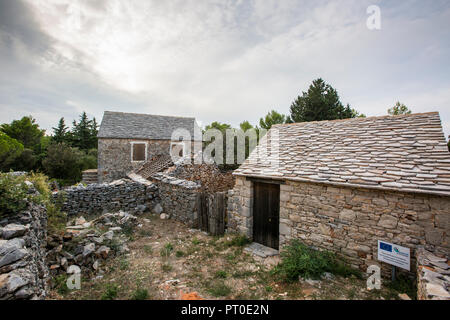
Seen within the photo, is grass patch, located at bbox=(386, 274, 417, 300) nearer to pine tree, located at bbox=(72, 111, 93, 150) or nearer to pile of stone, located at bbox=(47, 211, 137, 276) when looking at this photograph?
pile of stone, located at bbox=(47, 211, 137, 276)

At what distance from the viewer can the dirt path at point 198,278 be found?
403cm

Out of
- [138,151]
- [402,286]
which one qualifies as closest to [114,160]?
[138,151]

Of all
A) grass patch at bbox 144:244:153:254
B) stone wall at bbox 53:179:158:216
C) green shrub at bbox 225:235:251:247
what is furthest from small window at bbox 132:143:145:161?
green shrub at bbox 225:235:251:247

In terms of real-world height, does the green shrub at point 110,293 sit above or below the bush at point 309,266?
below

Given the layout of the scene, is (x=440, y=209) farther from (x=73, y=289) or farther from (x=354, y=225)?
(x=73, y=289)

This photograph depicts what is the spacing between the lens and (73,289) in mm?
4121

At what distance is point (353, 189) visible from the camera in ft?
15.4

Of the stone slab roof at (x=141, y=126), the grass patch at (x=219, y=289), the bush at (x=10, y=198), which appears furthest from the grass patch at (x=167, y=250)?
the stone slab roof at (x=141, y=126)

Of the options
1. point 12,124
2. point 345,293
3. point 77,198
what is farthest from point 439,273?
point 12,124

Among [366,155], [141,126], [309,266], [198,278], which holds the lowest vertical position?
[198,278]

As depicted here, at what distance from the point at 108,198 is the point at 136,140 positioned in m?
8.81

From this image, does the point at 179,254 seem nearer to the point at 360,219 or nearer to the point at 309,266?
the point at 309,266

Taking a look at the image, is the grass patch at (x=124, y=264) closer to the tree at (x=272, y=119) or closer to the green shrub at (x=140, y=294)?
the green shrub at (x=140, y=294)

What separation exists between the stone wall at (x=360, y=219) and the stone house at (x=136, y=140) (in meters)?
10.4
